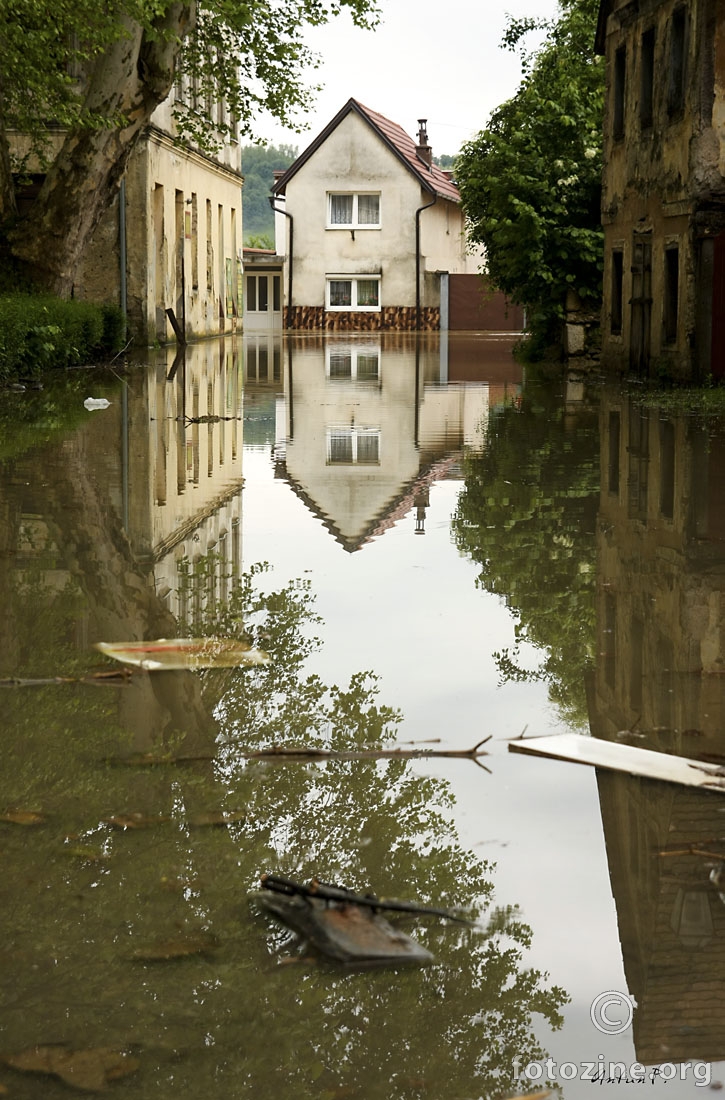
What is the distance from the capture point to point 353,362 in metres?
32.9

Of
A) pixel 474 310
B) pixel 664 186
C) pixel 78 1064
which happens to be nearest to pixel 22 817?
pixel 78 1064

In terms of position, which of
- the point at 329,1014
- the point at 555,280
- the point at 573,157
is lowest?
the point at 329,1014

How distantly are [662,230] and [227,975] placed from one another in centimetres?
2092

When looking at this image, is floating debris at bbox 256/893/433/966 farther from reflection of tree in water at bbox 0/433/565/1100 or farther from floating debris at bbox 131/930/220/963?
floating debris at bbox 131/930/220/963

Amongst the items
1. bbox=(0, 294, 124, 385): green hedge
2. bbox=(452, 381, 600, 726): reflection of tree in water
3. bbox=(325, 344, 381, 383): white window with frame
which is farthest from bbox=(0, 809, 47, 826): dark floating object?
bbox=(325, 344, 381, 383): white window with frame

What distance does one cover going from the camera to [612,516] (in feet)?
30.4

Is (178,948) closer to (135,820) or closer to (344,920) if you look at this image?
(344,920)

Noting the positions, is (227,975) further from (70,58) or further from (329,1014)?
(70,58)

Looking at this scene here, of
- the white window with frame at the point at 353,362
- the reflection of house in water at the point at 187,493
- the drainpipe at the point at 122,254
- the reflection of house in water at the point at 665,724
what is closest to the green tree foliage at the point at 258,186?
the white window with frame at the point at 353,362

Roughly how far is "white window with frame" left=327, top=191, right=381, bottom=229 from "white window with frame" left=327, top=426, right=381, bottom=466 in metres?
48.1

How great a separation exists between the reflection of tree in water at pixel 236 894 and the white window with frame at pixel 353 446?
7.16 meters

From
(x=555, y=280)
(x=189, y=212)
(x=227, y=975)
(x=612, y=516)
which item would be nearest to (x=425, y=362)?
(x=555, y=280)

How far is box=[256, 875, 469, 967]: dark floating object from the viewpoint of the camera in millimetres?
3211

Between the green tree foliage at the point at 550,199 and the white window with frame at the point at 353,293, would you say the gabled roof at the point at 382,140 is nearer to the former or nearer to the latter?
the white window with frame at the point at 353,293
